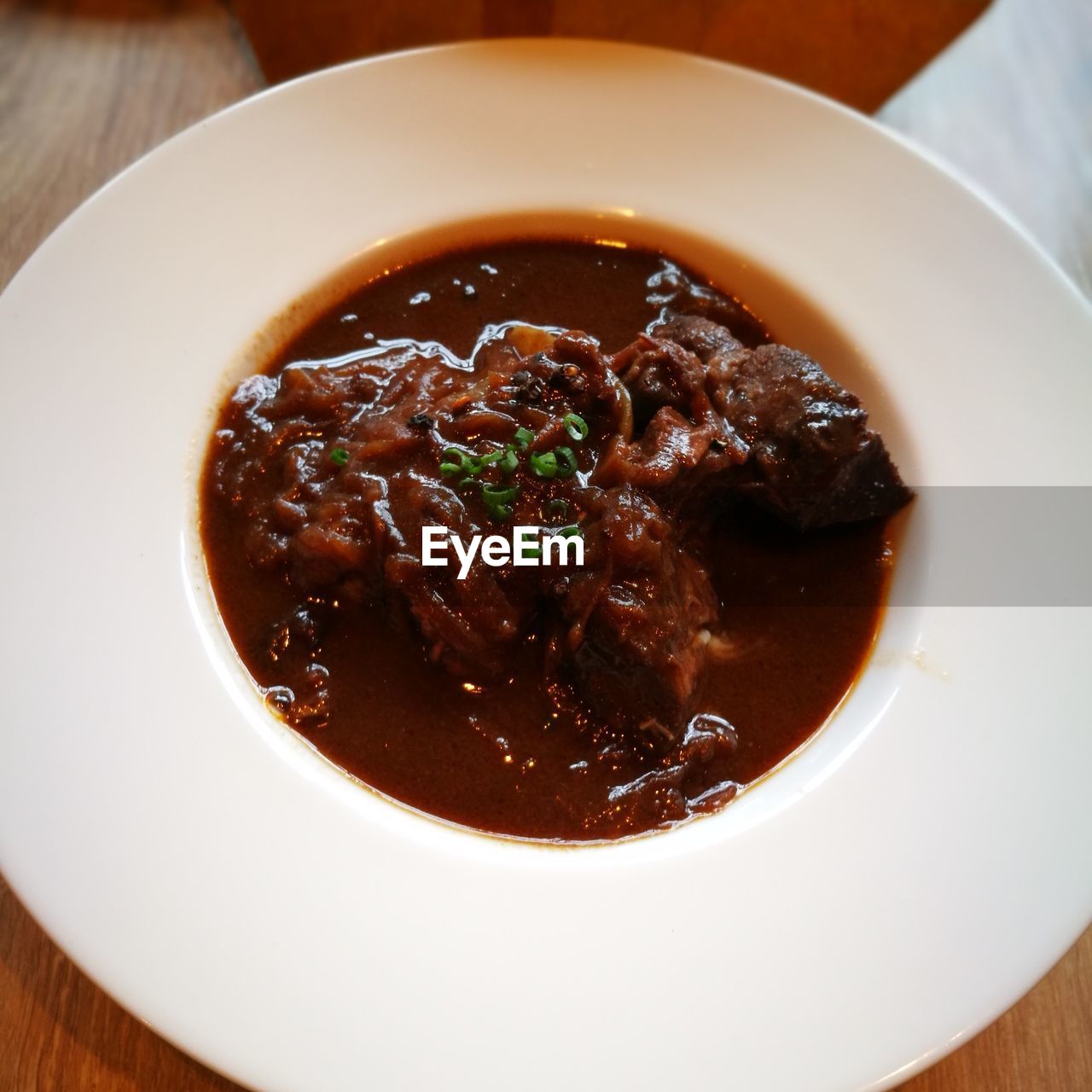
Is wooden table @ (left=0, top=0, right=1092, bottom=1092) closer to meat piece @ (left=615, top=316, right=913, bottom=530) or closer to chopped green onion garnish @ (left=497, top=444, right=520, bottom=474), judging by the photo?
meat piece @ (left=615, top=316, right=913, bottom=530)

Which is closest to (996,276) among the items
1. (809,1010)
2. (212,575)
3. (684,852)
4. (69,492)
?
(684,852)

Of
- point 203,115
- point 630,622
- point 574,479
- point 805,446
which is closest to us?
point 630,622

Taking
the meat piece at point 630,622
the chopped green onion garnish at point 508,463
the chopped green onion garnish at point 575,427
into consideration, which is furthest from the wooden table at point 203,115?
the chopped green onion garnish at point 575,427

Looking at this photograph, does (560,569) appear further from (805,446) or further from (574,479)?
(805,446)

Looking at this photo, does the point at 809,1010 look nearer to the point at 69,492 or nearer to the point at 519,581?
the point at 519,581

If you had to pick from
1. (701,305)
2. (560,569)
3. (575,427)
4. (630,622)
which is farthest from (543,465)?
(701,305)

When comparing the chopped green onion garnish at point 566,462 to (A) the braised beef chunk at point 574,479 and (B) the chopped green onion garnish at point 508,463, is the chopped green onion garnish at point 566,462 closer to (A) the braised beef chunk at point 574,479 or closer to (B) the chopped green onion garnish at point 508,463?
(A) the braised beef chunk at point 574,479
